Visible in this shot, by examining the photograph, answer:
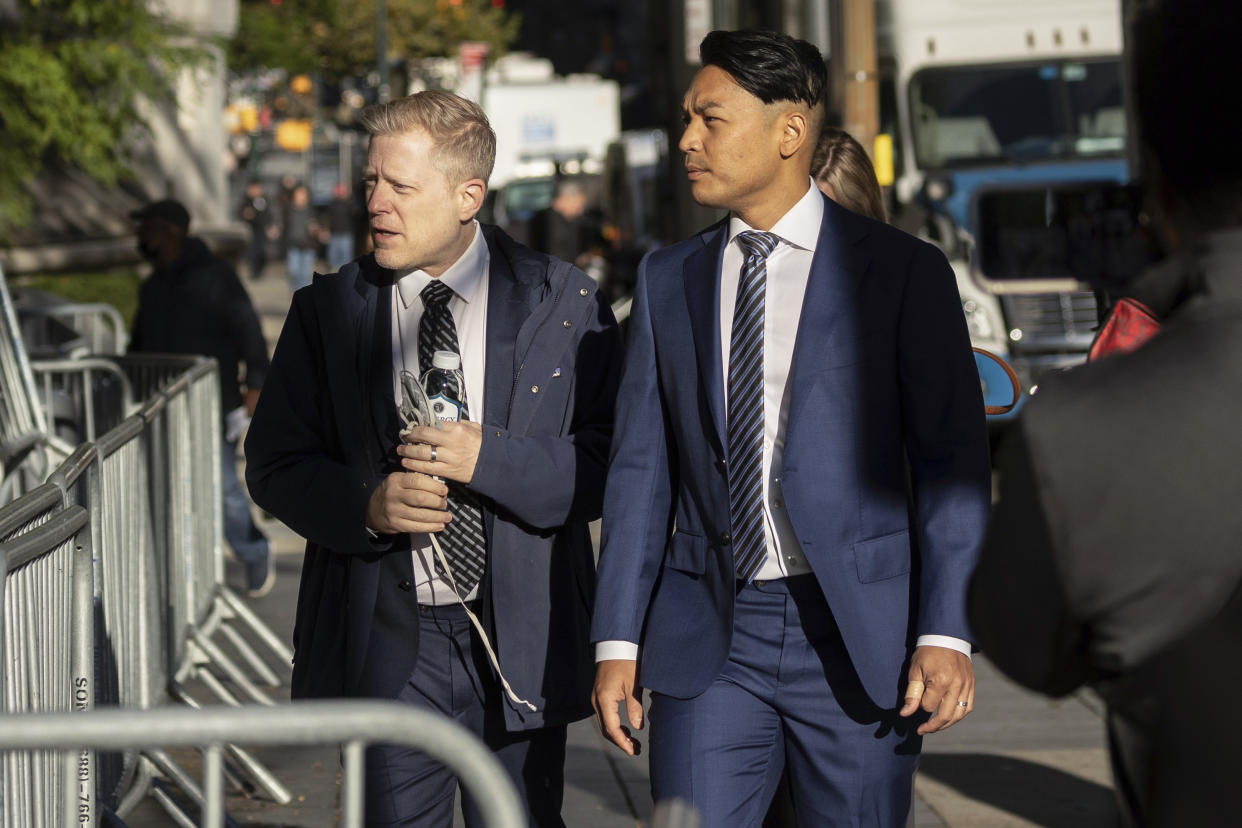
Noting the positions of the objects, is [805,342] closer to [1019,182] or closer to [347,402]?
[347,402]

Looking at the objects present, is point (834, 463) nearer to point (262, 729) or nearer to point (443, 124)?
point (443, 124)

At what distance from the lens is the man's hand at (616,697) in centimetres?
311

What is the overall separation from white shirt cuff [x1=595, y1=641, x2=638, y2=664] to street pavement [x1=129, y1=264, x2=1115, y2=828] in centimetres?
199

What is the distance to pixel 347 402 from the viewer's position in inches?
137

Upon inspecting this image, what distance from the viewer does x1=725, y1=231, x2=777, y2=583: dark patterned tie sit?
3.10 meters

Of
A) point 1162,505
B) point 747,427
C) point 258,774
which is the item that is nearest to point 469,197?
point 747,427

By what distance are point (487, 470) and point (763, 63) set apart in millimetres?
882

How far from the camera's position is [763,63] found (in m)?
3.20

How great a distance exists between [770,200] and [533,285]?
575 millimetres

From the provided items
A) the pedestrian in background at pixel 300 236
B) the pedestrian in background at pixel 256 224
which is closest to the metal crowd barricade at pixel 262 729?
the pedestrian in background at pixel 300 236

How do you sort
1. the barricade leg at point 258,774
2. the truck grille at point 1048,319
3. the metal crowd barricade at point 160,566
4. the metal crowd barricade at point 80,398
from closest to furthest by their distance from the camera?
the metal crowd barricade at point 160,566 < the barricade leg at point 258,774 < the metal crowd barricade at point 80,398 < the truck grille at point 1048,319

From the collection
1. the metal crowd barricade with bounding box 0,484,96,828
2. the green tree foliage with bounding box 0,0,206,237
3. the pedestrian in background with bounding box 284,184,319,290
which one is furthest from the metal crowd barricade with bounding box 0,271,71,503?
the pedestrian in background with bounding box 284,184,319,290

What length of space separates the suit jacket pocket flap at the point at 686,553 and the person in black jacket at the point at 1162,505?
1469 millimetres

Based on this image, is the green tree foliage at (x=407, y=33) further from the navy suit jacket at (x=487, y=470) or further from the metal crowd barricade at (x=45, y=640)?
the navy suit jacket at (x=487, y=470)
